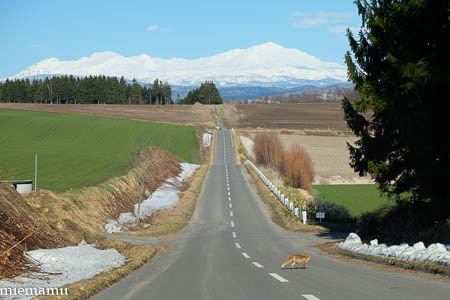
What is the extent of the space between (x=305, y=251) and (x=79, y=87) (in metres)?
187

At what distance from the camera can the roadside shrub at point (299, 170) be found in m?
73.0

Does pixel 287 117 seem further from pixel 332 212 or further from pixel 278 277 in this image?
pixel 278 277

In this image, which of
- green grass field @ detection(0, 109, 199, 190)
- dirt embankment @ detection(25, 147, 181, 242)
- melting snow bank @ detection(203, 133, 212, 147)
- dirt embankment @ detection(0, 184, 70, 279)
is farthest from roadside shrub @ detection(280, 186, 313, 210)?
melting snow bank @ detection(203, 133, 212, 147)

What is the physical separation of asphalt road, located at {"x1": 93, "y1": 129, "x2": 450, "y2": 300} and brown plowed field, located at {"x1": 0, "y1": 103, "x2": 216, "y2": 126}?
334 ft

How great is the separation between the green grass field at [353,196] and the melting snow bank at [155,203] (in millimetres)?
17487

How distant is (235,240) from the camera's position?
2717cm

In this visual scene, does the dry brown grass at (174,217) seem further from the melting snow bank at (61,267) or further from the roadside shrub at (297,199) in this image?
the melting snow bank at (61,267)

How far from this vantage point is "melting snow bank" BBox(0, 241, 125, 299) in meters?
10.1

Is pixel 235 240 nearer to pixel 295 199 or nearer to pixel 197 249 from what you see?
pixel 197 249

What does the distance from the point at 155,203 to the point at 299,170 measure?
36.5m

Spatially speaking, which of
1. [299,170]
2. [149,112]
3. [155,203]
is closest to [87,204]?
[155,203]

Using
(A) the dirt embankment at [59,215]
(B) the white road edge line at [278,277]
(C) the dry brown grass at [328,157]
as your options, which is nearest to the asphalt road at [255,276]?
(B) the white road edge line at [278,277]

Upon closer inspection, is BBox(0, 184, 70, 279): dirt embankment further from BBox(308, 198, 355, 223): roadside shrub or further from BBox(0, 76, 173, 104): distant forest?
BBox(0, 76, 173, 104): distant forest

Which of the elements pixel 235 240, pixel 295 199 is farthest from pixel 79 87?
pixel 235 240
